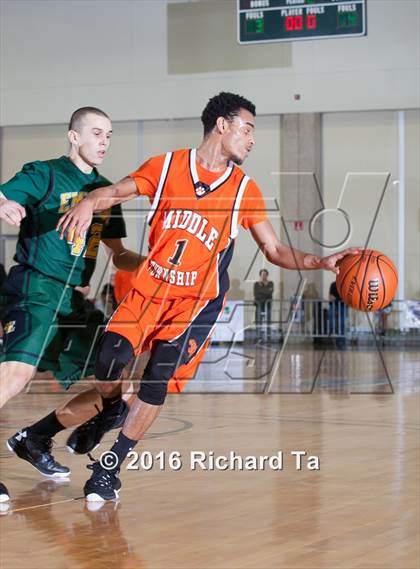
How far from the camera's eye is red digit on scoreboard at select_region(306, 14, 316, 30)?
49.5 ft

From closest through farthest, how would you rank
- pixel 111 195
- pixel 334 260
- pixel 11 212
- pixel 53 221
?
pixel 11 212 < pixel 111 195 < pixel 334 260 < pixel 53 221

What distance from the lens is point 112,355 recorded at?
5020mm

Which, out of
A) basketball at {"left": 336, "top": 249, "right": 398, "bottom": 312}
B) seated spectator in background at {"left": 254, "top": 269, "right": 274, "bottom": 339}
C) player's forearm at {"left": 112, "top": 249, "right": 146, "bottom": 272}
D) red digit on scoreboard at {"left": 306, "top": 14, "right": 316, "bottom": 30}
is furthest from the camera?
seated spectator in background at {"left": 254, "top": 269, "right": 274, "bottom": 339}

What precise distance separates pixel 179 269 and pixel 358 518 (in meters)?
1.53

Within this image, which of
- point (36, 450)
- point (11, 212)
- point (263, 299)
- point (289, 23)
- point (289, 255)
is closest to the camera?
point (11, 212)

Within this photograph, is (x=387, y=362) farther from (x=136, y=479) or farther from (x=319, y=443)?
(x=136, y=479)

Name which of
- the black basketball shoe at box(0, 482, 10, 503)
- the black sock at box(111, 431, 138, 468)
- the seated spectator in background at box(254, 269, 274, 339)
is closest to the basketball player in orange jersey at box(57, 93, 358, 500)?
the black sock at box(111, 431, 138, 468)

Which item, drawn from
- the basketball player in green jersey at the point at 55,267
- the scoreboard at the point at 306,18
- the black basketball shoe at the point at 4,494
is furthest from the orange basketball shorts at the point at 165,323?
the scoreboard at the point at 306,18

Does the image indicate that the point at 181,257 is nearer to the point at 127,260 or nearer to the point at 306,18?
the point at 127,260

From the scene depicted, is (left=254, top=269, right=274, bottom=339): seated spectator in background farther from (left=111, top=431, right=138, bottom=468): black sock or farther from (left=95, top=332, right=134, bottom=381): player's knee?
(left=95, top=332, right=134, bottom=381): player's knee

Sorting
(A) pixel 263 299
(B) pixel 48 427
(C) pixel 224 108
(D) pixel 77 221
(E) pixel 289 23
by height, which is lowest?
(A) pixel 263 299

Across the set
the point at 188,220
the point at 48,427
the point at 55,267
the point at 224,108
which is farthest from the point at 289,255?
the point at 48,427

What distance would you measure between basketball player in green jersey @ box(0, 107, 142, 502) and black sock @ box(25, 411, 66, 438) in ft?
1.12

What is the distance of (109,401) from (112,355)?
2.28 feet
